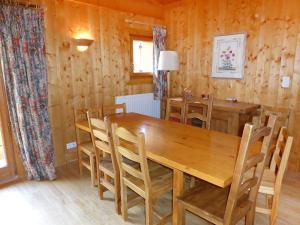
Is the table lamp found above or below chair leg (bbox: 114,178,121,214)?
above

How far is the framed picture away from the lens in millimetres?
3422

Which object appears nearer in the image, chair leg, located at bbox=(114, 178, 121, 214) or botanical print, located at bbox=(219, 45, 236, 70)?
chair leg, located at bbox=(114, 178, 121, 214)

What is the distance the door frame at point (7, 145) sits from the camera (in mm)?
2781

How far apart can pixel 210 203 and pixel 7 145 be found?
2.59 m

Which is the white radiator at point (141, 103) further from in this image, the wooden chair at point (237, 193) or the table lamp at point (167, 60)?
the wooden chair at point (237, 193)

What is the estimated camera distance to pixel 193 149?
1.81 metres

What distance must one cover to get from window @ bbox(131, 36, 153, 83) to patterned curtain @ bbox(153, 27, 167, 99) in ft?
0.43

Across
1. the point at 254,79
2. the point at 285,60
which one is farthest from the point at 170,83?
the point at 285,60

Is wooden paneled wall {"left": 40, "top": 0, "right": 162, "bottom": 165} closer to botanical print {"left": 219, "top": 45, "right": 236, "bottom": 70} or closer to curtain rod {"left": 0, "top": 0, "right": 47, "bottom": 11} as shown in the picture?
curtain rod {"left": 0, "top": 0, "right": 47, "bottom": 11}

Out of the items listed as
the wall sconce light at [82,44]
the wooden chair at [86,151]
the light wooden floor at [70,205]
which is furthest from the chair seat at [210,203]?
the wall sconce light at [82,44]

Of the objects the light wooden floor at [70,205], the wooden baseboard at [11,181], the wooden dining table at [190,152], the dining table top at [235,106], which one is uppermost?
the dining table top at [235,106]

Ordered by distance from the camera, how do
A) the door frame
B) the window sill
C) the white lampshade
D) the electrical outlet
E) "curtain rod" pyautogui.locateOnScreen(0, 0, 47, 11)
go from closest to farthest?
"curtain rod" pyautogui.locateOnScreen(0, 0, 47, 11)
the door frame
the electrical outlet
the white lampshade
the window sill

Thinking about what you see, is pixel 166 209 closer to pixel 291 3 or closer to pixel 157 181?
pixel 157 181

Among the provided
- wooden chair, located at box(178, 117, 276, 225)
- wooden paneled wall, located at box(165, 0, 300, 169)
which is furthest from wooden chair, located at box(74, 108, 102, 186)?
wooden paneled wall, located at box(165, 0, 300, 169)
